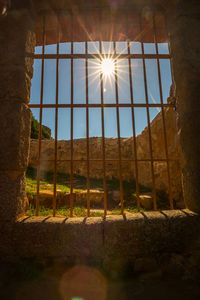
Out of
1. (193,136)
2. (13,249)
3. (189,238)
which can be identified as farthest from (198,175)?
(13,249)

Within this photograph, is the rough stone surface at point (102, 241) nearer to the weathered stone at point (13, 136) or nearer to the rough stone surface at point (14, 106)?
the rough stone surface at point (14, 106)

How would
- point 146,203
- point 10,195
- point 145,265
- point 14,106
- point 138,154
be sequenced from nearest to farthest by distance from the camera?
point 145,265, point 10,195, point 14,106, point 146,203, point 138,154

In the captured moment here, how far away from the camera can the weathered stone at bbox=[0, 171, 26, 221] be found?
1.83 m

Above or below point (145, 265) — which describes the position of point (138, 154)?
above

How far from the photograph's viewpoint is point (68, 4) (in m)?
2.44

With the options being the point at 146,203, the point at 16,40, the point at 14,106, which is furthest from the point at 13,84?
the point at 146,203

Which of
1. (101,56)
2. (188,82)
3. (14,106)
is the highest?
(101,56)

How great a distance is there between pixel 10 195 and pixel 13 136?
25.4 inches

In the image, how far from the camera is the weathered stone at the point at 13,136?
1883 mm

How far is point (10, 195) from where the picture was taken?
1857mm

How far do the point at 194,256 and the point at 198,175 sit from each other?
2.69 feet

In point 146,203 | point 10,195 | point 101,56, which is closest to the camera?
point 10,195

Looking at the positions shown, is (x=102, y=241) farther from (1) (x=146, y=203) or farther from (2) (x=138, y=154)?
(2) (x=138, y=154)

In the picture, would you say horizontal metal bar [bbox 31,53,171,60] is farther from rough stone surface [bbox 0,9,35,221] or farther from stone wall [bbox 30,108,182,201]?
stone wall [bbox 30,108,182,201]
